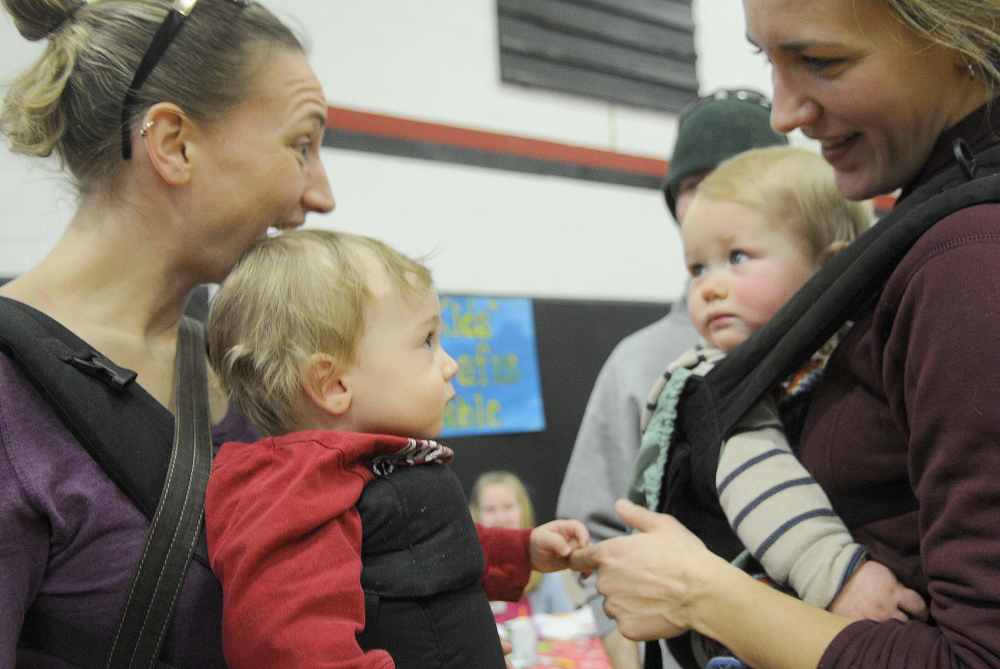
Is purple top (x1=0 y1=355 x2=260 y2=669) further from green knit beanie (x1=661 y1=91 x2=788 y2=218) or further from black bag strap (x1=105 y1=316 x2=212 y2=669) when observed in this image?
green knit beanie (x1=661 y1=91 x2=788 y2=218)

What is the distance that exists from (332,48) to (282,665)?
9.98 ft

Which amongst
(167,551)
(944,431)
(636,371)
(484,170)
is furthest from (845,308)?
(484,170)

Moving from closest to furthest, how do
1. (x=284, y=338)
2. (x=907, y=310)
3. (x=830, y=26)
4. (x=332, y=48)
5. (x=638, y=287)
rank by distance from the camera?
1. (x=907, y=310)
2. (x=830, y=26)
3. (x=284, y=338)
4. (x=332, y=48)
5. (x=638, y=287)

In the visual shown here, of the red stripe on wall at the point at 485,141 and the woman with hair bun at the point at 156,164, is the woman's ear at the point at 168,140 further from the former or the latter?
the red stripe on wall at the point at 485,141

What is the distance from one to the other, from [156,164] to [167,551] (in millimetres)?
596

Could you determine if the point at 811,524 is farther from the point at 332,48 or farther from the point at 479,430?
the point at 332,48

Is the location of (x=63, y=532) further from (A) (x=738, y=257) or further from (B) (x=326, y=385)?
(A) (x=738, y=257)

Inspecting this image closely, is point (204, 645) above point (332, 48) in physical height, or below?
below

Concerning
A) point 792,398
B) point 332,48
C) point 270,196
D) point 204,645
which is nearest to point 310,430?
point 204,645

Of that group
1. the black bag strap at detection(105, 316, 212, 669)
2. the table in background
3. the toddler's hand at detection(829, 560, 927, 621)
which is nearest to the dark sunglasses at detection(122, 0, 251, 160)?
the black bag strap at detection(105, 316, 212, 669)

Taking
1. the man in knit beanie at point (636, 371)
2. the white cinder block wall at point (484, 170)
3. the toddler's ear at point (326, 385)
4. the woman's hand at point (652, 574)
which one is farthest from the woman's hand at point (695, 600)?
the white cinder block wall at point (484, 170)

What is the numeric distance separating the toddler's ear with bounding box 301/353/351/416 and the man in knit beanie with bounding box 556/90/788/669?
117 centimetres

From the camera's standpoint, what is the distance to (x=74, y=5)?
1197mm

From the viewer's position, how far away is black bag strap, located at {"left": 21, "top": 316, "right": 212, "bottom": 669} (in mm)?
909
